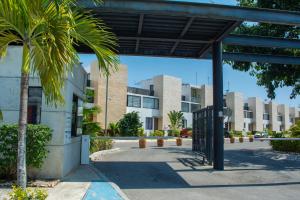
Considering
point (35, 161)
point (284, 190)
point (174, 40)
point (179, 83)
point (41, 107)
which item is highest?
point (179, 83)

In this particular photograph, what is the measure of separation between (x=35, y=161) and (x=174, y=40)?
25.1 feet

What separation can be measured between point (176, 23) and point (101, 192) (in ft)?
22.3

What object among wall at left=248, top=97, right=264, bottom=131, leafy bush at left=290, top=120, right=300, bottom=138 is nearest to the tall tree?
leafy bush at left=290, top=120, right=300, bottom=138

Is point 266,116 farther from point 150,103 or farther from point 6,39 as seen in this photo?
point 6,39

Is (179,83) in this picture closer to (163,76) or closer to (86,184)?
(163,76)

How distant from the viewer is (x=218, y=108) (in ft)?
49.7

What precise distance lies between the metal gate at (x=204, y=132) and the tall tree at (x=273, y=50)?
590 cm

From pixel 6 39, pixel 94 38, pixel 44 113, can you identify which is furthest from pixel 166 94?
pixel 6 39

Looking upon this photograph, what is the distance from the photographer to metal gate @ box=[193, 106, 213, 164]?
16469 mm

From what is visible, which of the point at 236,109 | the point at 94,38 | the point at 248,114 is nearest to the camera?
the point at 94,38

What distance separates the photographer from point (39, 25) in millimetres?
6395

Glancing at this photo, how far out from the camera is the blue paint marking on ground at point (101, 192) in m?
9.01

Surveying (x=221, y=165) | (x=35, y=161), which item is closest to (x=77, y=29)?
(x=35, y=161)

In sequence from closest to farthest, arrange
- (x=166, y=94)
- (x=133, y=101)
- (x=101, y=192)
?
(x=101, y=192), (x=133, y=101), (x=166, y=94)
